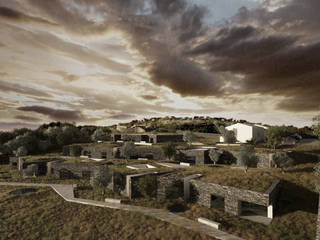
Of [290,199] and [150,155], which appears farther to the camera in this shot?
[150,155]

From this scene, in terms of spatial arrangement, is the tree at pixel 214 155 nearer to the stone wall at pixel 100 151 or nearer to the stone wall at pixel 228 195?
the stone wall at pixel 228 195

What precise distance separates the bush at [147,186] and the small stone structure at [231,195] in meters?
5.10

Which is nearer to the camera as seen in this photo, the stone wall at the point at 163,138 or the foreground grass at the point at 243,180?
the foreground grass at the point at 243,180

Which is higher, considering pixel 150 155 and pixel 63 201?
pixel 150 155

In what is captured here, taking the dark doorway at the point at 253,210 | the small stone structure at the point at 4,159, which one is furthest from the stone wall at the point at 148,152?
the small stone structure at the point at 4,159

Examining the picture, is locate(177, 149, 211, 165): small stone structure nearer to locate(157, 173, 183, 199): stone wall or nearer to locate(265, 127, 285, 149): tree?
locate(265, 127, 285, 149): tree

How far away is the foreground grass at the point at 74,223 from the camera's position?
1764 cm

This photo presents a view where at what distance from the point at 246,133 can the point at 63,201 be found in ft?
151

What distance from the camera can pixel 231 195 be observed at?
21672 mm

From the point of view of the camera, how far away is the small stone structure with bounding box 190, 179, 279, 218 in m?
20.3

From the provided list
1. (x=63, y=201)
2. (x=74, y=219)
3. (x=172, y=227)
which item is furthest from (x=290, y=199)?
(x=63, y=201)

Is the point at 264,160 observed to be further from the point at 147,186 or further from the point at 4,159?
the point at 4,159

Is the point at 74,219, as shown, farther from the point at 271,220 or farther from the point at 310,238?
the point at 310,238

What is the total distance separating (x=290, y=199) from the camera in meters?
24.4
